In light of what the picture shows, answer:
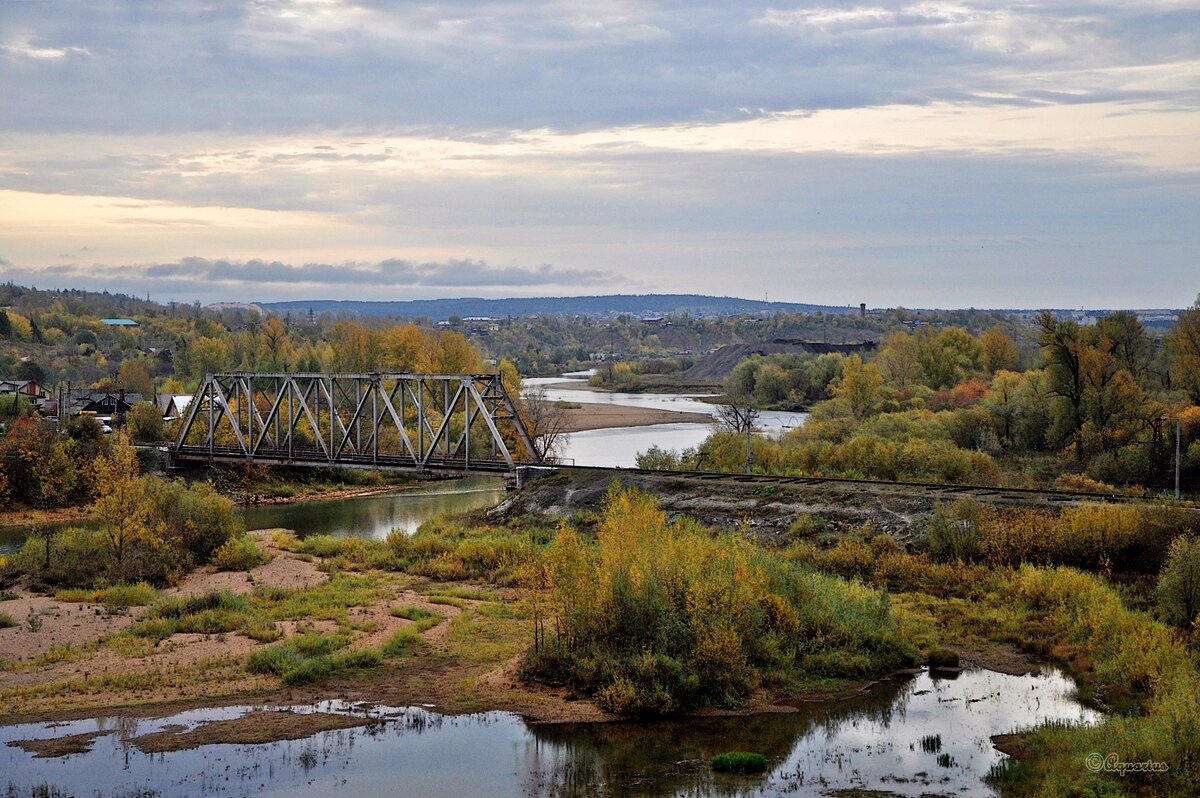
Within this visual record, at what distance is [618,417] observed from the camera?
116 m

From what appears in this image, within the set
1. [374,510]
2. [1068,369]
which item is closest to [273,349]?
[374,510]

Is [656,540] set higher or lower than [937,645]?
higher

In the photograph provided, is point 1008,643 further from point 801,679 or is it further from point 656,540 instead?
point 656,540

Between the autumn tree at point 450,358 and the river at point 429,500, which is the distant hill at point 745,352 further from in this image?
the autumn tree at point 450,358

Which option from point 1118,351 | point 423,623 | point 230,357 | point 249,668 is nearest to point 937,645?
point 423,623

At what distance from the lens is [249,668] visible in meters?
29.4

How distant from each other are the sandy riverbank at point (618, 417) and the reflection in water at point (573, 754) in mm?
71899

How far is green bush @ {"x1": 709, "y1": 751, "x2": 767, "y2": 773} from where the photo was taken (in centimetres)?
2308

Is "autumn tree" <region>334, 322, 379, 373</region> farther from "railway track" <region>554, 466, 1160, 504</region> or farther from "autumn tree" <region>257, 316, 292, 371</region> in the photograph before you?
"railway track" <region>554, 466, 1160, 504</region>

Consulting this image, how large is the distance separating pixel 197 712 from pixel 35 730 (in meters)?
3.33

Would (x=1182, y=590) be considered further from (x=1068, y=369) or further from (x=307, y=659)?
(x=1068, y=369)

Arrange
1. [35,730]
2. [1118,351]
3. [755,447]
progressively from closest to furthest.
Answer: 1. [35,730]
2. [755,447]
3. [1118,351]

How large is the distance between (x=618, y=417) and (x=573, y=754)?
9239cm

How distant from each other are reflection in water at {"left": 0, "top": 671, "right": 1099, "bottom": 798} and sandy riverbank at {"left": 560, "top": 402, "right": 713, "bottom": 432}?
7190 cm
